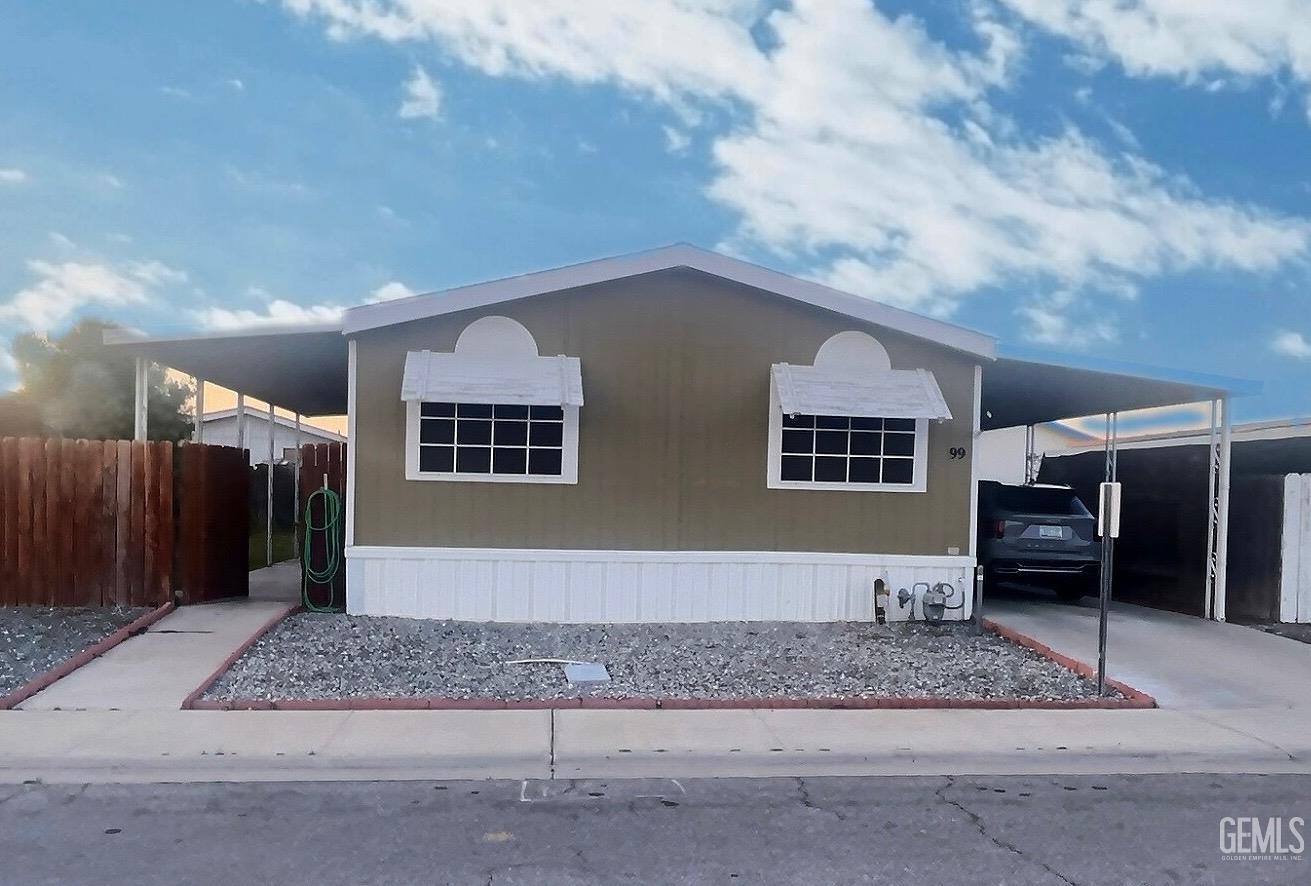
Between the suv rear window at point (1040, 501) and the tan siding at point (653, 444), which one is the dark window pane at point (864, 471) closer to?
the tan siding at point (653, 444)

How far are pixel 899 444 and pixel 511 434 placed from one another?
4.09 m

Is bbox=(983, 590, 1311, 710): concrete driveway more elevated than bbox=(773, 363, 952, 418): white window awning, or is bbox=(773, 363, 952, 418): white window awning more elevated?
bbox=(773, 363, 952, 418): white window awning

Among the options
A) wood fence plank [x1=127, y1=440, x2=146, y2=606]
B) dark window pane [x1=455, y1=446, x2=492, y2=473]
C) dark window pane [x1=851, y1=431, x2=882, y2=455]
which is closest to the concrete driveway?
dark window pane [x1=851, y1=431, x2=882, y2=455]

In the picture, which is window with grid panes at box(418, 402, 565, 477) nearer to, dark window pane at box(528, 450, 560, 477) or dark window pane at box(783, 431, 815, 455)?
dark window pane at box(528, 450, 560, 477)

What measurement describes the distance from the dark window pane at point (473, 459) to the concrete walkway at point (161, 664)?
2.39 m

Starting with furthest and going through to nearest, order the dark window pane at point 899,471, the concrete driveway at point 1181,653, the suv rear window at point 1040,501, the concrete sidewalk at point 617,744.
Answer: the suv rear window at point 1040,501 → the dark window pane at point 899,471 → the concrete driveway at point 1181,653 → the concrete sidewalk at point 617,744

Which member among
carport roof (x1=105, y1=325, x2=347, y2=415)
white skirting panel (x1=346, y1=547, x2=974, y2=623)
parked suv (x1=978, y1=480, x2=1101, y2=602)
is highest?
carport roof (x1=105, y1=325, x2=347, y2=415)

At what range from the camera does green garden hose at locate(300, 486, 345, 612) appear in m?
10.3

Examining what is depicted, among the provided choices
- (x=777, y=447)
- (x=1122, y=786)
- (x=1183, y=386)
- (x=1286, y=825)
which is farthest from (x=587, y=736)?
(x=1183, y=386)

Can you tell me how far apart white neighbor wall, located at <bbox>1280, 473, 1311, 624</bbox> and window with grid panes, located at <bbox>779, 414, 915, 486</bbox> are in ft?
14.7

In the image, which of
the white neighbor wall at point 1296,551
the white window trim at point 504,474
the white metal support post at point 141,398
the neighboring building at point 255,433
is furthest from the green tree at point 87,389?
the white neighbor wall at point 1296,551

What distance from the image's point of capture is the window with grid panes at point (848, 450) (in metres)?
10.5

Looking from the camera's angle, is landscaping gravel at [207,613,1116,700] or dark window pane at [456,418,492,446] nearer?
landscaping gravel at [207,613,1116,700]

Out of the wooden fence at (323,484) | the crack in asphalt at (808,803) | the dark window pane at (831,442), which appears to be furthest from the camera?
the dark window pane at (831,442)
